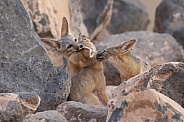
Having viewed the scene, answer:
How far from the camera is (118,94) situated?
10.3 ft

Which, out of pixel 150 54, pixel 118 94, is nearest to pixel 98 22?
pixel 150 54

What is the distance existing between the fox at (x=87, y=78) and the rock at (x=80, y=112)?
70 centimetres

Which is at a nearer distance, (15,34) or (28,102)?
(28,102)

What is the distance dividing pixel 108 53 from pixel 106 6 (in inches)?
162

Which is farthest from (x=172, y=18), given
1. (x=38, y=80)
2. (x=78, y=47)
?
(x=38, y=80)

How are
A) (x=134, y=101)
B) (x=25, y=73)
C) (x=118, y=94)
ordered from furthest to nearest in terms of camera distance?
1. (x=25, y=73)
2. (x=118, y=94)
3. (x=134, y=101)

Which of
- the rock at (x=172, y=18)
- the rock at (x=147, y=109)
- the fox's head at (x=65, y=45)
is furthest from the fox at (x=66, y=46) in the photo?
the rock at (x=172, y=18)

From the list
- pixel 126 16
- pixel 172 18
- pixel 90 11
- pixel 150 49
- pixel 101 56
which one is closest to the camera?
pixel 101 56

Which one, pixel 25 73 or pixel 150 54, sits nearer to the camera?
pixel 25 73

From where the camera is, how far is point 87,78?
430cm

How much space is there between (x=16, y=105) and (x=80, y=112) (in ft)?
1.65

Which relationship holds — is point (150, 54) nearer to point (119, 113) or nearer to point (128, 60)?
point (128, 60)

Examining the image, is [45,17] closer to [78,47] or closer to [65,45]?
[65,45]

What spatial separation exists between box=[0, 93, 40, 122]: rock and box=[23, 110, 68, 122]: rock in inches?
1.4
